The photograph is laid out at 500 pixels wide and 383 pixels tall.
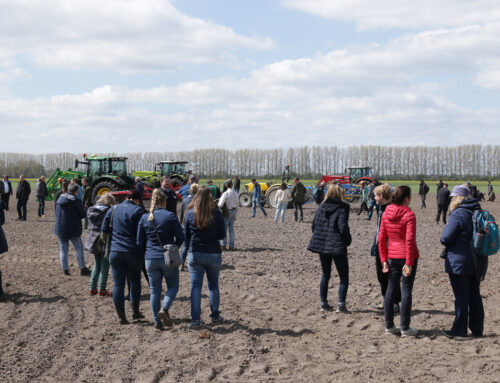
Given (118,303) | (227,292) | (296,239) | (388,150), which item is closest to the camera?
(118,303)

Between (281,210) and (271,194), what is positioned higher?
(271,194)

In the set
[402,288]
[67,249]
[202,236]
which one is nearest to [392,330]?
[402,288]

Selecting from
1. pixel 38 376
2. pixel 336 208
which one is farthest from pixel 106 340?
pixel 336 208

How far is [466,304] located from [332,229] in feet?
5.81

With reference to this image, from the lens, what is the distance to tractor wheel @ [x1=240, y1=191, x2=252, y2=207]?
26.6 m

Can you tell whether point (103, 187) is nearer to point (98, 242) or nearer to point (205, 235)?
point (98, 242)

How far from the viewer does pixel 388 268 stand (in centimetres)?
574

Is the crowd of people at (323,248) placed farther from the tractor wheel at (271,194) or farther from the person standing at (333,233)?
the tractor wheel at (271,194)

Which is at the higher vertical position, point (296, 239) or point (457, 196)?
point (457, 196)

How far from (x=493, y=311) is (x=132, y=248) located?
482cm

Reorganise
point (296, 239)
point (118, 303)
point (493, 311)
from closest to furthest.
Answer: point (118, 303), point (493, 311), point (296, 239)

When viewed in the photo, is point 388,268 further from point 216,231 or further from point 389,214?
point 216,231

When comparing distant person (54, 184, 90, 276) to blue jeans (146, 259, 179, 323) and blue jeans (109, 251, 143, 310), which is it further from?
blue jeans (146, 259, 179, 323)

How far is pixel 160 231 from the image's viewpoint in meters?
5.73
